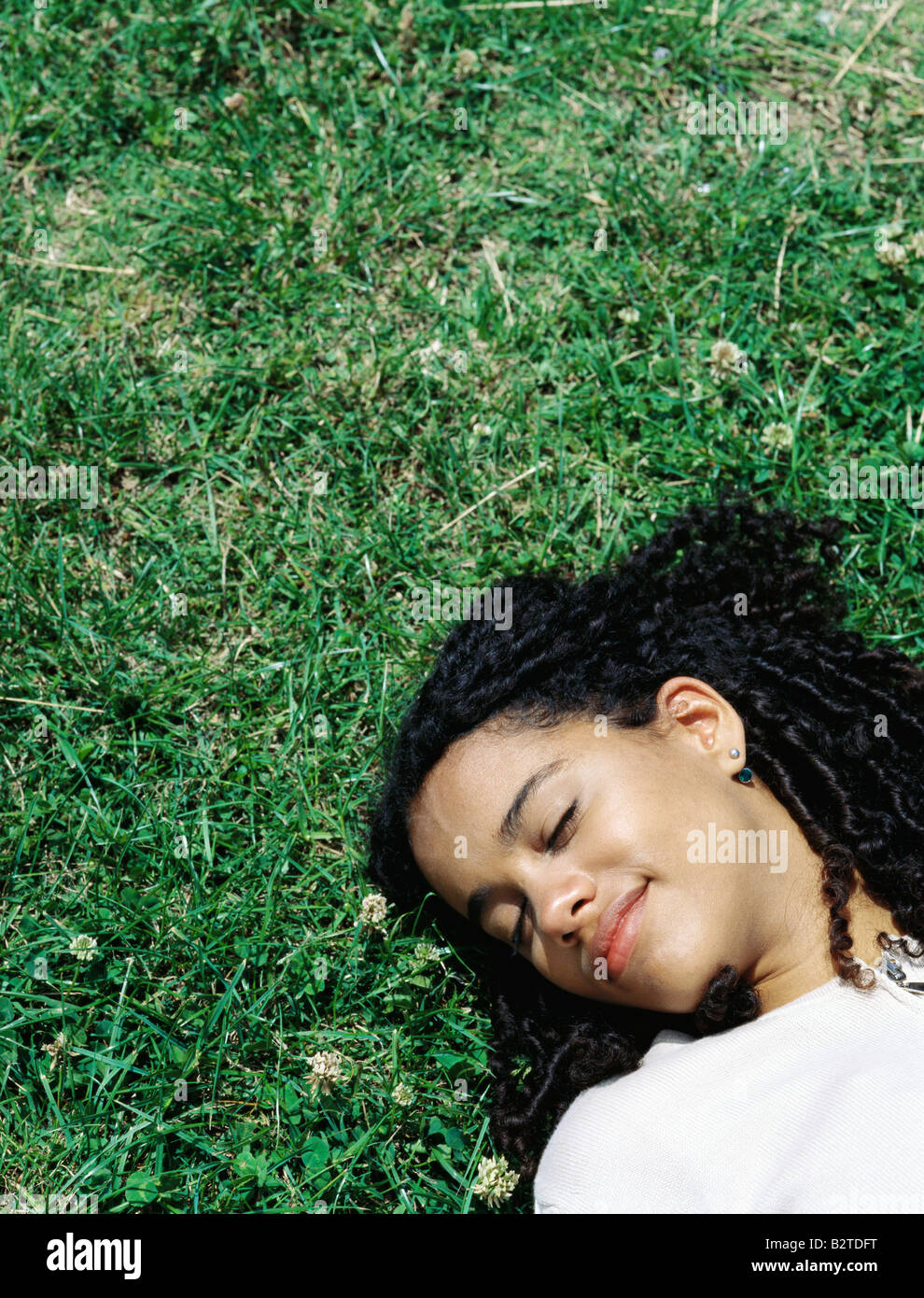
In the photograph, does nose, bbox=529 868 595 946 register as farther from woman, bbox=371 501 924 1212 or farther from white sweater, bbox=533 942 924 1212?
white sweater, bbox=533 942 924 1212

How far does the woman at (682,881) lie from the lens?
2.66 m

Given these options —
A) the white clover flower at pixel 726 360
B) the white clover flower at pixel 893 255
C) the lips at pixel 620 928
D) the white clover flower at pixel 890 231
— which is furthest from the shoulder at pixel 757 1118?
the white clover flower at pixel 890 231

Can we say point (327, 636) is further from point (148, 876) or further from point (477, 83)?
point (477, 83)

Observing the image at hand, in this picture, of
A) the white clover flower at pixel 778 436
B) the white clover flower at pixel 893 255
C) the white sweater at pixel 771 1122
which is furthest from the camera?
the white clover flower at pixel 893 255

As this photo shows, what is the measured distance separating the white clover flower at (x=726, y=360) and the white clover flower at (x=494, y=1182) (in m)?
2.61

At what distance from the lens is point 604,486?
3.82 m

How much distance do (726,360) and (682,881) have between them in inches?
77.8

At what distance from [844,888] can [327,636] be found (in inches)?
69.7

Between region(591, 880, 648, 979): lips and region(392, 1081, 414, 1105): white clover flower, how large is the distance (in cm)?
86

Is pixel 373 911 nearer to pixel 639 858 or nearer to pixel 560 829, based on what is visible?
pixel 560 829

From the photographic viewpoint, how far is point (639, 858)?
105 inches

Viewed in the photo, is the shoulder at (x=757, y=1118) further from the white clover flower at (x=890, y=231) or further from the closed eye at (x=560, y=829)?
the white clover flower at (x=890, y=231)

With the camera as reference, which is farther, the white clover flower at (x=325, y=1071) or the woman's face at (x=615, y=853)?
the white clover flower at (x=325, y=1071)

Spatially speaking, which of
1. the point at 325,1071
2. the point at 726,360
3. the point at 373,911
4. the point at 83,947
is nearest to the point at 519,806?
the point at 373,911
